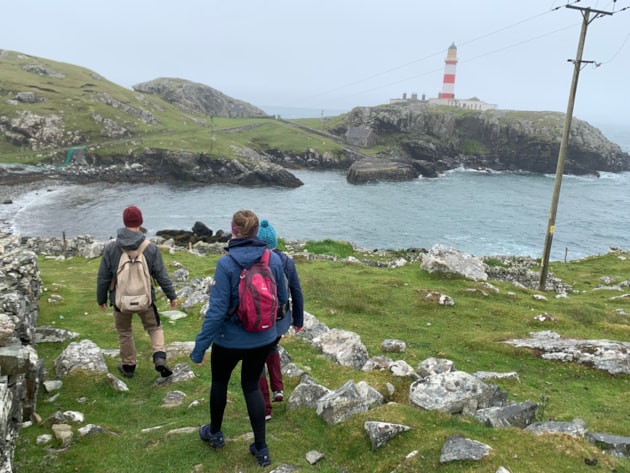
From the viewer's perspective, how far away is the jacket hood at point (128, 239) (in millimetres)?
8945

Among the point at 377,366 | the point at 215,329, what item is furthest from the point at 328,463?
the point at 377,366

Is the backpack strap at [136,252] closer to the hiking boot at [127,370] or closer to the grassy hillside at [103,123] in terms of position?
the hiking boot at [127,370]

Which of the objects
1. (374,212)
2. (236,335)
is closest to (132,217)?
(236,335)

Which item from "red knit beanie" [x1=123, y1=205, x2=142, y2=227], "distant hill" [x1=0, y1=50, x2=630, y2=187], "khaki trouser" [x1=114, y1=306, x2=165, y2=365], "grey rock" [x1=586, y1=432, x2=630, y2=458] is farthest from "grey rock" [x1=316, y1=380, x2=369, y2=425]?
"distant hill" [x1=0, y1=50, x2=630, y2=187]

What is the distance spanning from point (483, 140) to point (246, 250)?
528 ft

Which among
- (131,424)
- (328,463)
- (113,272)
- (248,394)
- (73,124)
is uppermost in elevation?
(73,124)

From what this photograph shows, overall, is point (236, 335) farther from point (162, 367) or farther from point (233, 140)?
point (233, 140)

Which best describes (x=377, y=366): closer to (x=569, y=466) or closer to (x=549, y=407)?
(x=549, y=407)

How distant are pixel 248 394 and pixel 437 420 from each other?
3.25 meters

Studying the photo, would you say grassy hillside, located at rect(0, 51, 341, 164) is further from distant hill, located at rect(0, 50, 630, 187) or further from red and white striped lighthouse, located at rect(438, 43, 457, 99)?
red and white striped lighthouse, located at rect(438, 43, 457, 99)

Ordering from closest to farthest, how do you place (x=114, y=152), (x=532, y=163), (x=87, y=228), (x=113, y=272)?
(x=113, y=272)
(x=87, y=228)
(x=114, y=152)
(x=532, y=163)

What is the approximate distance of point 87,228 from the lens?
5881cm

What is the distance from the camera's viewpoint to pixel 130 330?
32.3 ft

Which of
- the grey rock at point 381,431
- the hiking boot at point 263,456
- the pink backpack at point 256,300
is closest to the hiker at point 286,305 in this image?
the pink backpack at point 256,300
